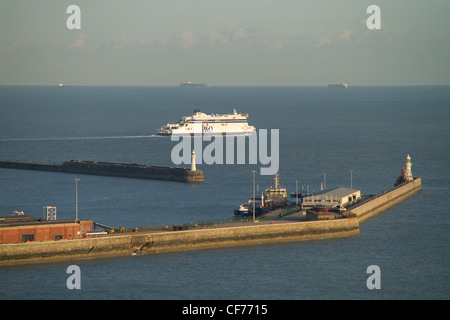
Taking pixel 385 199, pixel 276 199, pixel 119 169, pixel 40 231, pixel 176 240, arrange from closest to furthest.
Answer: pixel 40 231 → pixel 176 240 → pixel 276 199 → pixel 385 199 → pixel 119 169

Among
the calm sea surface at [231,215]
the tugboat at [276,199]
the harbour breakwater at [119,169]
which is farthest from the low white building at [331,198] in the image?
the harbour breakwater at [119,169]

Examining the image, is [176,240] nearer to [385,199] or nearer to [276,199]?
[276,199]

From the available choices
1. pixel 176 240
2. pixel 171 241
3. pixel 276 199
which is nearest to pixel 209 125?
pixel 276 199

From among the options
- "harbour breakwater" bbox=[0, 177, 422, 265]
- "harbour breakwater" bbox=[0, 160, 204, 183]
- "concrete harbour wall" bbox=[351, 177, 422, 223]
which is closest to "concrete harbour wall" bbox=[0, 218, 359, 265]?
"harbour breakwater" bbox=[0, 177, 422, 265]

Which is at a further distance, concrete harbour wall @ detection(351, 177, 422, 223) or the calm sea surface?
concrete harbour wall @ detection(351, 177, 422, 223)

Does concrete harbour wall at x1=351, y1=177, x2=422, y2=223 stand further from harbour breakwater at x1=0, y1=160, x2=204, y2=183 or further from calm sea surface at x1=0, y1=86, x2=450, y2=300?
harbour breakwater at x1=0, y1=160, x2=204, y2=183
